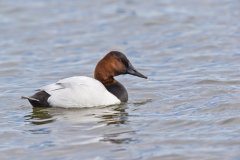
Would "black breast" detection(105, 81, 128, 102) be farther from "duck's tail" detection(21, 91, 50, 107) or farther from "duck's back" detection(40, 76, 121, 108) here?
"duck's tail" detection(21, 91, 50, 107)

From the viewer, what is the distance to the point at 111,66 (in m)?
11.1

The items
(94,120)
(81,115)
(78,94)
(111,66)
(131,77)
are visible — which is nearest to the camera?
(94,120)

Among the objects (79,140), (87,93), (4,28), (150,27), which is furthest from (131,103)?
(4,28)

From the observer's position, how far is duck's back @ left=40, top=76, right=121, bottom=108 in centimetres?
1055

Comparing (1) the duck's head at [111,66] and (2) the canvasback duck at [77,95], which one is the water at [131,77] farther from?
(1) the duck's head at [111,66]

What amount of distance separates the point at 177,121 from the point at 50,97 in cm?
191

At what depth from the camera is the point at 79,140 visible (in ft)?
29.2

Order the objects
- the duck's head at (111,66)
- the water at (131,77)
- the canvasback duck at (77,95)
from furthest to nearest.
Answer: the duck's head at (111,66)
the canvasback duck at (77,95)
the water at (131,77)

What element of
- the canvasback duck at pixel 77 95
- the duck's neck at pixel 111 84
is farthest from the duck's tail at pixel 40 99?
the duck's neck at pixel 111 84

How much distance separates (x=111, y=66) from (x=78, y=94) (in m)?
0.77

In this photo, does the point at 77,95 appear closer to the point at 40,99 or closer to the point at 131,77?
the point at 40,99

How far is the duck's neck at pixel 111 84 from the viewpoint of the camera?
35.6 ft

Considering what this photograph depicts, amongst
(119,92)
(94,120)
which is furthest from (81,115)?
(119,92)

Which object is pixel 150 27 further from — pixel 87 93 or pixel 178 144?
pixel 178 144
